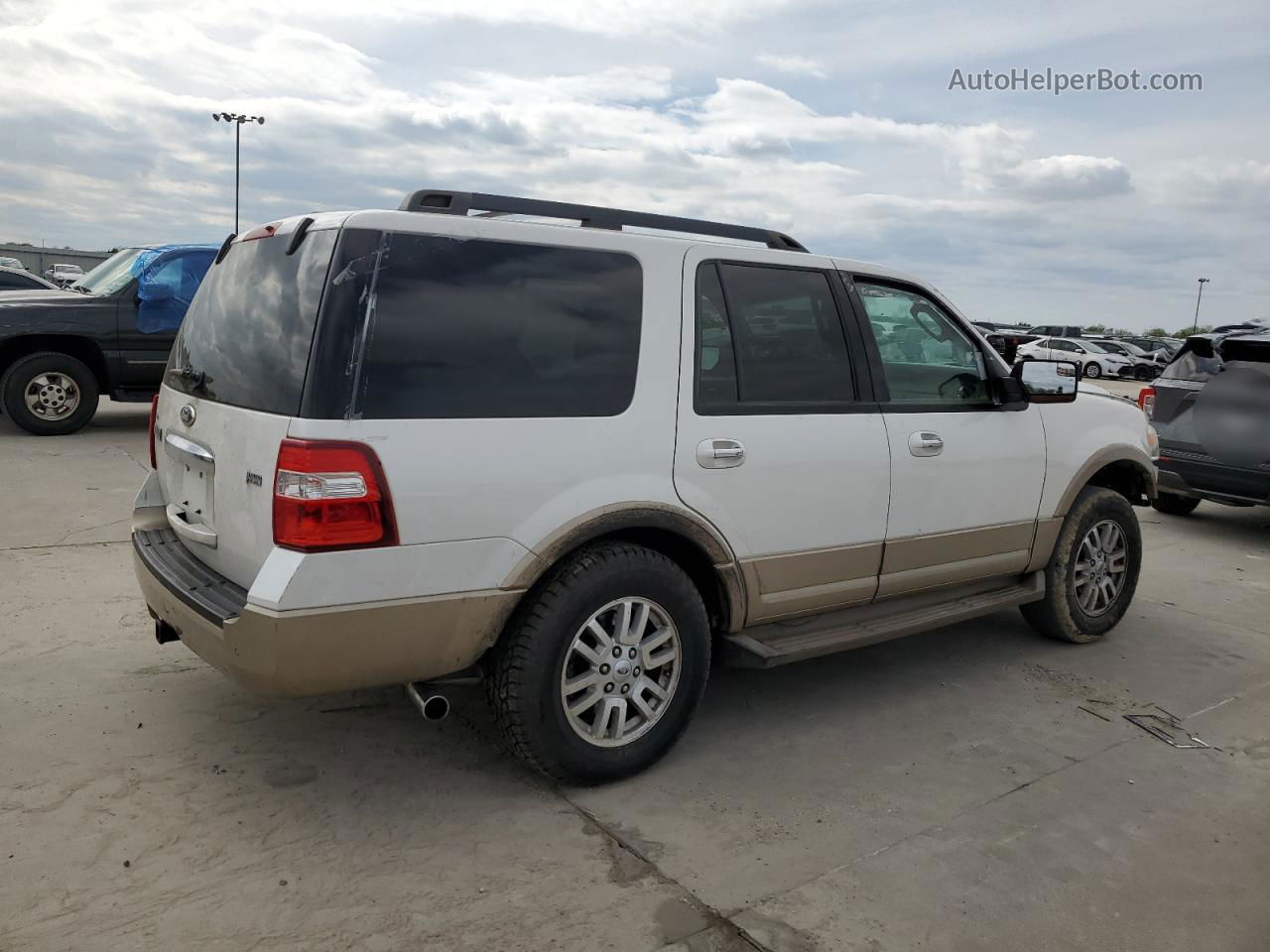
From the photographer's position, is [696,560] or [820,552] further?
[820,552]

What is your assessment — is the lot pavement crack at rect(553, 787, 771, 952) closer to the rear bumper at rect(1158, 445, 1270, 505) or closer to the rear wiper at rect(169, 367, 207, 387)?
the rear wiper at rect(169, 367, 207, 387)

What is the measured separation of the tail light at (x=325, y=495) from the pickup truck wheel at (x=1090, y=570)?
3558 millimetres

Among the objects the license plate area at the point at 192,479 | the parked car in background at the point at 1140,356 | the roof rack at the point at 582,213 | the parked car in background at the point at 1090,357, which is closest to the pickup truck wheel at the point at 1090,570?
the roof rack at the point at 582,213

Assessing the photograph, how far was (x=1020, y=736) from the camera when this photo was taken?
411 cm

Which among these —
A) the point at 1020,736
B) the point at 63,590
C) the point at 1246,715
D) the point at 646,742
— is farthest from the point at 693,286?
the point at 63,590

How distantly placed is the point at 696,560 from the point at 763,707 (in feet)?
3.17

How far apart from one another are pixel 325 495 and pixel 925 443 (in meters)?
2.49

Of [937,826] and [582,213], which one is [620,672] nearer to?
[937,826]

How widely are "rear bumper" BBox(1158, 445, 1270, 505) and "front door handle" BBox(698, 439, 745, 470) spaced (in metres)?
5.68

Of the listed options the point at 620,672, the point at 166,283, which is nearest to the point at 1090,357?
the point at 166,283

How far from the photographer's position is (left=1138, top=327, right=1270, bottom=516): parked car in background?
24.7 ft

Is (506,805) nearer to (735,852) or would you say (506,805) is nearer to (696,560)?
(735,852)

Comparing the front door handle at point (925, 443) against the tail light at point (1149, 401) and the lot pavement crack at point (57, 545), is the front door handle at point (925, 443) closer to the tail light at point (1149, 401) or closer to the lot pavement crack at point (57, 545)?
the lot pavement crack at point (57, 545)

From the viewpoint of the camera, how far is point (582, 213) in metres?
3.60
